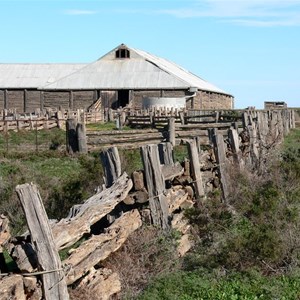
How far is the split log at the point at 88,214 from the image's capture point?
7530 mm

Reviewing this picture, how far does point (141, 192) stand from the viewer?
10164mm

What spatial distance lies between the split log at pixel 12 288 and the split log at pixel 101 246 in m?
0.83

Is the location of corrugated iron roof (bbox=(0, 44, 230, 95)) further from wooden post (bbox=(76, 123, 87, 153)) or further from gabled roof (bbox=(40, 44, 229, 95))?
wooden post (bbox=(76, 123, 87, 153))

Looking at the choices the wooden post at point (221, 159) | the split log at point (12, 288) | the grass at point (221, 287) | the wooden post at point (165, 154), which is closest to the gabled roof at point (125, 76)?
the wooden post at point (221, 159)

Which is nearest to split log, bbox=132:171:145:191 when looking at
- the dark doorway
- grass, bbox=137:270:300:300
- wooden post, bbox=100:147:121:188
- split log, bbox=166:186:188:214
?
wooden post, bbox=100:147:121:188

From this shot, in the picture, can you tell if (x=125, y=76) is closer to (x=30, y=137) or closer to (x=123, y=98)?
(x=123, y=98)

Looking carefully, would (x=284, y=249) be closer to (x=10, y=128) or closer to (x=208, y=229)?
(x=208, y=229)

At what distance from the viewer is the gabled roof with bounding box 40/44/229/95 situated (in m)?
54.3

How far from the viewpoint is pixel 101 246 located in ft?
27.5

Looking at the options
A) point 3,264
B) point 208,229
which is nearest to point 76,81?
point 208,229

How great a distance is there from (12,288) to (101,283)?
5.41ft

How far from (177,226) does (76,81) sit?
4581cm

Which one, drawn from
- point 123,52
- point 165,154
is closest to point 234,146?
point 165,154

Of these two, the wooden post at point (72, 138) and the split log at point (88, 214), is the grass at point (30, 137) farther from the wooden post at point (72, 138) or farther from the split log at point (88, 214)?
the split log at point (88, 214)
